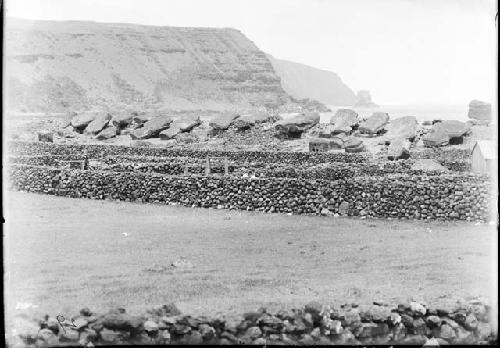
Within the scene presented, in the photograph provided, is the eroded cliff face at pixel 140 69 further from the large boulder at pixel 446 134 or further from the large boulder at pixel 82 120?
the large boulder at pixel 446 134

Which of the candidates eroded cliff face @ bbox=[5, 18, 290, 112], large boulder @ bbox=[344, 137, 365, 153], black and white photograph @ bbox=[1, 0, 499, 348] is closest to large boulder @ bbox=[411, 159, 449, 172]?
black and white photograph @ bbox=[1, 0, 499, 348]

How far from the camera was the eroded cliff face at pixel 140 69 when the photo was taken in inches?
5625

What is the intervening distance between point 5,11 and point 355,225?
41.2 ft

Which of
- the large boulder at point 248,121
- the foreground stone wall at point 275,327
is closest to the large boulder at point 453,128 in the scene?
the large boulder at point 248,121

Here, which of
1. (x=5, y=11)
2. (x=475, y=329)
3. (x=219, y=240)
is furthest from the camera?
(x=219, y=240)

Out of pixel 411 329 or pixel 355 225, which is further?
pixel 355 225

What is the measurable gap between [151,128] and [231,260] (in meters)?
38.1

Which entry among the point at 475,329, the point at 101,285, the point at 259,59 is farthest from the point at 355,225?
the point at 259,59

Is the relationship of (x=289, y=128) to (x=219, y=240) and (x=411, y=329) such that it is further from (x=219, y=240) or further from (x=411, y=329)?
(x=411, y=329)

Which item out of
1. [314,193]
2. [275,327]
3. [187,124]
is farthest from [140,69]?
[275,327]

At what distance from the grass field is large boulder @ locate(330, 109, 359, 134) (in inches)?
1113

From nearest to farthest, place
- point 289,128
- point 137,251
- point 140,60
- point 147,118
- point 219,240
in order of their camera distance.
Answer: point 137,251 < point 219,240 < point 289,128 < point 147,118 < point 140,60

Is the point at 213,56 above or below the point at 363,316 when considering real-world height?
above

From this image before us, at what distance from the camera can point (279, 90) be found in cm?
17875
